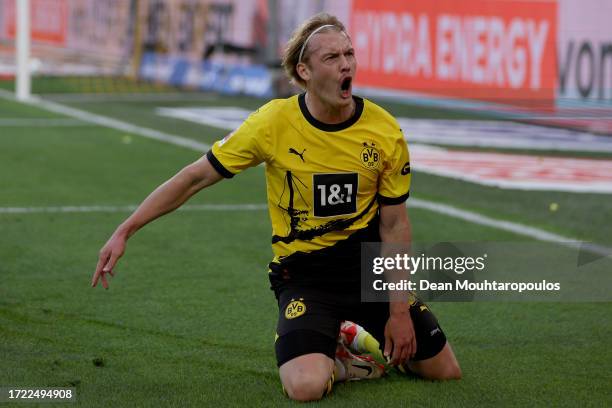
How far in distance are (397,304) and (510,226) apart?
16.4 feet

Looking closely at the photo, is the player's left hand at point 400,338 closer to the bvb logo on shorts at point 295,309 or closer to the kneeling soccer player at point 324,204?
the kneeling soccer player at point 324,204

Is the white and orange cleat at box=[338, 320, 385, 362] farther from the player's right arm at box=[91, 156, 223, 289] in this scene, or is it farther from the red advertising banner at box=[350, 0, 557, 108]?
the red advertising banner at box=[350, 0, 557, 108]

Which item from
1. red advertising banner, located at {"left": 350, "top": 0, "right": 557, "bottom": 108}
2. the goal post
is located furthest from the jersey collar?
the goal post

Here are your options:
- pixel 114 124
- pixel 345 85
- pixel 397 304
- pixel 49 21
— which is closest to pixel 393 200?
pixel 397 304

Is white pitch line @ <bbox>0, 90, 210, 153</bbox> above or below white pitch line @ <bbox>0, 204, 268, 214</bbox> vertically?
below

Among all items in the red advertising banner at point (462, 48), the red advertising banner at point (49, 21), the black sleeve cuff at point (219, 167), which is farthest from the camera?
the red advertising banner at point (49, 21)

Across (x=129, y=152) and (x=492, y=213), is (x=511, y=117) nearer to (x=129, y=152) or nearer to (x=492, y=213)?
(x=129, y=152)

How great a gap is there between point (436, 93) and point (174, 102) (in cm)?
532

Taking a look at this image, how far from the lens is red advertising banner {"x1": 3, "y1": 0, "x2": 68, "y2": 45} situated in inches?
1449

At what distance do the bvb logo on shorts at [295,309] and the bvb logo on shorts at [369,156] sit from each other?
75 cm

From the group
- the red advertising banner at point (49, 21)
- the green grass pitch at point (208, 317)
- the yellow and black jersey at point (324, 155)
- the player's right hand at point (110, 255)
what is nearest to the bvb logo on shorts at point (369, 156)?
the yellow and black jersey at point (324, 155)

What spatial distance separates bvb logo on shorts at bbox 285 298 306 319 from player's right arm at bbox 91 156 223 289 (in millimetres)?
739

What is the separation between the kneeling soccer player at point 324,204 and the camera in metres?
5.87

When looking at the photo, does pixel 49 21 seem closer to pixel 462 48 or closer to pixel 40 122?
pixel 40 122
